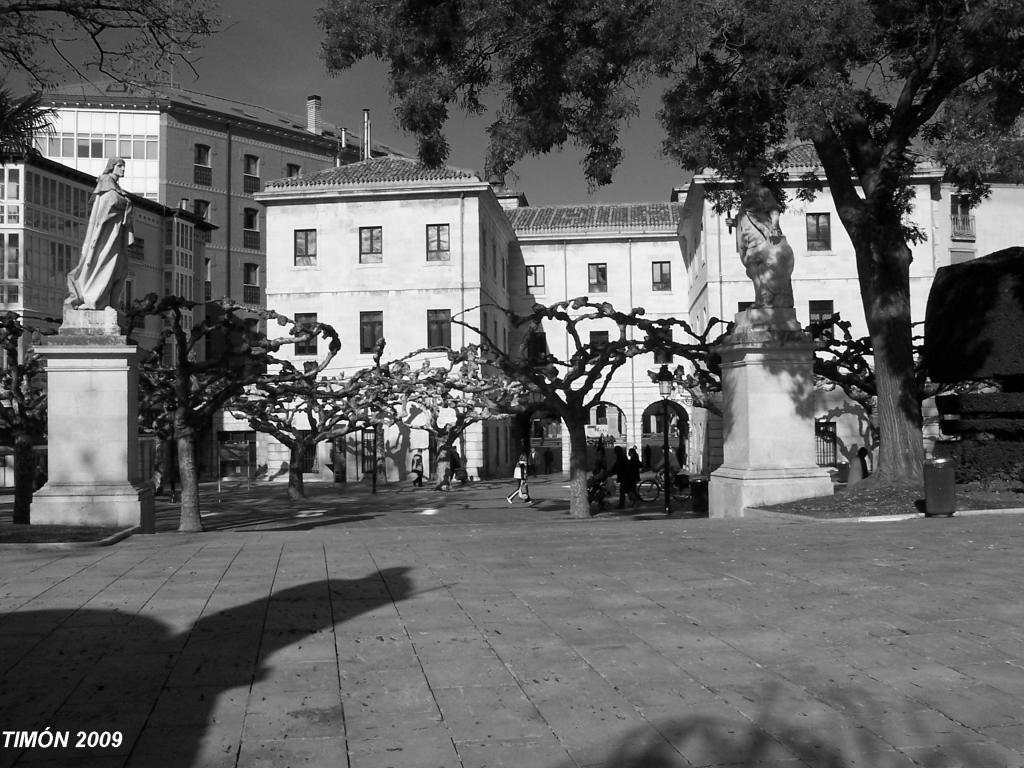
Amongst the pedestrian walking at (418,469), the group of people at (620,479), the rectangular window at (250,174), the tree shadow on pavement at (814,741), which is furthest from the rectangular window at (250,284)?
the tree shadow on pavement at (814,741)

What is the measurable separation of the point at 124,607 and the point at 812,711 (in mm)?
4900

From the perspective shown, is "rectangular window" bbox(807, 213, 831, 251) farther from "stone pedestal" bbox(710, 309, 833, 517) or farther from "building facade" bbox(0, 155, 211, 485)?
"stone pedestal" bbox(710, 309, 833, 517)

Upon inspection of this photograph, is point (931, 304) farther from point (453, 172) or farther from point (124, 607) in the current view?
point (453, 172)

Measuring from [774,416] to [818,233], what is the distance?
3151cm

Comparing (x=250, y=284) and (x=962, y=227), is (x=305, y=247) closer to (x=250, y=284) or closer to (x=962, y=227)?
(x=250, y=284)

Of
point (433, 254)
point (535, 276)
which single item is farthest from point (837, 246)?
point (433, 254)

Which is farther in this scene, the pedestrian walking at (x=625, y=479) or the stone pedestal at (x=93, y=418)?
the pedestrian walking at (x=625, y=479)

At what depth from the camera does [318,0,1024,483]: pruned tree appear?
12.8m

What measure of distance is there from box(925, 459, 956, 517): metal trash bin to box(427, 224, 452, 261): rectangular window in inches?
1262

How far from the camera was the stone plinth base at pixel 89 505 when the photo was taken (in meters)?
13.1

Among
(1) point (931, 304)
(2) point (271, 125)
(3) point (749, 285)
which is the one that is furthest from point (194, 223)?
(1) point (931, 304)

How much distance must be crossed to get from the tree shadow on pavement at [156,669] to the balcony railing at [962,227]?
43127 millimetres

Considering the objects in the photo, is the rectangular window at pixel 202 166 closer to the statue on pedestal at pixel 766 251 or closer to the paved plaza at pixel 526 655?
the statue on pedestal at pixel 766 251

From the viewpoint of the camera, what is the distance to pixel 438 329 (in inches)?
1715
